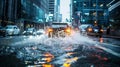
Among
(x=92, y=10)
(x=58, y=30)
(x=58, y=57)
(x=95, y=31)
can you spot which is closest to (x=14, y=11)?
(x=95, y=31)

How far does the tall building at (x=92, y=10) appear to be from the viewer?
520 ft

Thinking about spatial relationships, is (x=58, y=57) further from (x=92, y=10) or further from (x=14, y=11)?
(x=92, y=10)

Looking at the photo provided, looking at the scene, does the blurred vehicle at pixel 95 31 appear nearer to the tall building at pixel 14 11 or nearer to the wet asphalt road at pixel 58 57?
the wet asphalt road at pixel 58 57

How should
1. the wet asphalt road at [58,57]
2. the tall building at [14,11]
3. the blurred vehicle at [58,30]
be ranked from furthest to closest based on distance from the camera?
the tall building at [14,11] < the blurred vehicle at [58,30] < the wet asphalt road at [58,57]

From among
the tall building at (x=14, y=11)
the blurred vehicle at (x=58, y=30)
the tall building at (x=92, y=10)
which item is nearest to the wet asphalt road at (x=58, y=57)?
the blurred vehicle at (x=58, y=30)

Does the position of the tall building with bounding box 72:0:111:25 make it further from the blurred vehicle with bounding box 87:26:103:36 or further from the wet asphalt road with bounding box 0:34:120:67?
the wet asphalt road with bounding box 0:34:120:67

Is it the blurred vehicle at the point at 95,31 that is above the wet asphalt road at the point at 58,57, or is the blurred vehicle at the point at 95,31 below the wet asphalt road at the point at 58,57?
below

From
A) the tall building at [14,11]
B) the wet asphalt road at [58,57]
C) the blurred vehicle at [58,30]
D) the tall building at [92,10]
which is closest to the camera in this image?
the wet asphalt road at [58,57]

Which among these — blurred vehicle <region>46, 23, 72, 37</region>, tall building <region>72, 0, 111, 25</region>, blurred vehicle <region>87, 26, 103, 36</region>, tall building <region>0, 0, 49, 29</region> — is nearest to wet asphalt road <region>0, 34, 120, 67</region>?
blurred vehicle <region>46, 23, 72, 37</region>

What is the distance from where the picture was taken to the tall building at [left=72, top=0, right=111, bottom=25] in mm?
158500

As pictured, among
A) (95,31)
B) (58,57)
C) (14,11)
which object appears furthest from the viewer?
(14,11)

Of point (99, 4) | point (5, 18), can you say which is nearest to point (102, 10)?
point (99, 4)

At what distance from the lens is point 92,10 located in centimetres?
16662

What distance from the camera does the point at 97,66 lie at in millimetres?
8562
